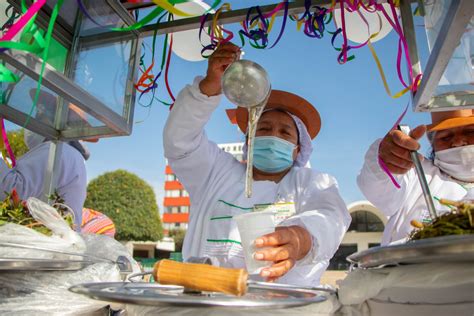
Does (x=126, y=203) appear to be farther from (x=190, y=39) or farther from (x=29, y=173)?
(x=190, y=39)

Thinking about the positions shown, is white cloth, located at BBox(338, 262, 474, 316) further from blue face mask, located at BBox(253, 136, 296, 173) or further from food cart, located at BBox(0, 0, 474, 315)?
blue face mask, located at BBox(253, 136, 296, 173)

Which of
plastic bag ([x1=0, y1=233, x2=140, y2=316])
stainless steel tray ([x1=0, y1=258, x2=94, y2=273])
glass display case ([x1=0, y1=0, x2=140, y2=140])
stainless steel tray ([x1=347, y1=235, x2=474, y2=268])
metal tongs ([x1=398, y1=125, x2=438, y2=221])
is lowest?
plastic bag ([x1=0, y1=233, x2=140, y2=316])

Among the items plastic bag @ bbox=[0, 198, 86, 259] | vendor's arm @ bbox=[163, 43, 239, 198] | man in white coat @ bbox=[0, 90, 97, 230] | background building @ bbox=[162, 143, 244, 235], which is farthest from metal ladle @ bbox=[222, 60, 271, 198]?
background building @ bbox=[162, 143, 244, 235]

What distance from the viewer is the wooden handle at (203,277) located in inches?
22.3

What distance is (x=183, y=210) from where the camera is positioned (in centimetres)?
4147

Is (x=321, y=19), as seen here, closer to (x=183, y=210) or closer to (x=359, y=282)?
(x=359, y=282)

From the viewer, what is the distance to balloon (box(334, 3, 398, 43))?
6.07ft

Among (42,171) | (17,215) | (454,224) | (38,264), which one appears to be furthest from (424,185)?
(42,171)

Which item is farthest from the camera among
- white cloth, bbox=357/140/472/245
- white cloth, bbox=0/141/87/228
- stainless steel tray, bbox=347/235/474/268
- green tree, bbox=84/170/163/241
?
green tree, bbox=84/170/163/241

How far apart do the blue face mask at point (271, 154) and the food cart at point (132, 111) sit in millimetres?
556

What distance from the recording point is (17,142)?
204cm

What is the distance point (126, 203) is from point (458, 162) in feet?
62.4

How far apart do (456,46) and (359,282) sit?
2.62 ft

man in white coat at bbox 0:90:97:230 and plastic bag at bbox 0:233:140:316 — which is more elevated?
man in white coat at bbox 0:90:97:230
